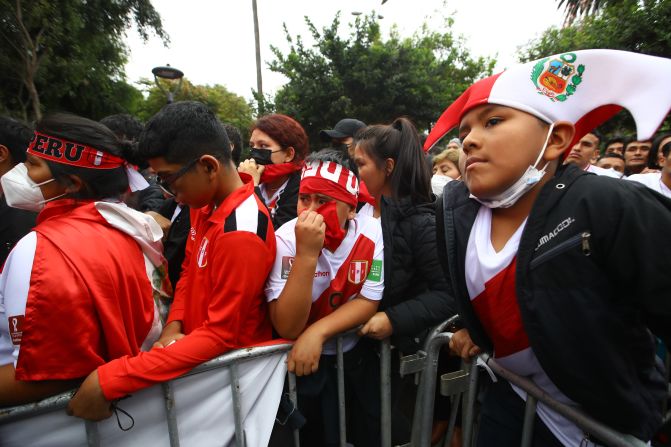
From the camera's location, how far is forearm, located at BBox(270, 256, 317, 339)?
1.69m

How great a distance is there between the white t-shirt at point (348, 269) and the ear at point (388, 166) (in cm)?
58

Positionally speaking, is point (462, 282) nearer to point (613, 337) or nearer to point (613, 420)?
point (613, 337)

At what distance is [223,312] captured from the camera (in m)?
1.62

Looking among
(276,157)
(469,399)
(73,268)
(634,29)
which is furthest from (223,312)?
(634,29)

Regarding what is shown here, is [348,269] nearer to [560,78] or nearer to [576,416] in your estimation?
[576,416]

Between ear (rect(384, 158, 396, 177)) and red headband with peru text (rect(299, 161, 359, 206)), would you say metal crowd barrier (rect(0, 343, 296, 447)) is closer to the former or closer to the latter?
red headband with peru text (rect(299, 161, 359, 206))

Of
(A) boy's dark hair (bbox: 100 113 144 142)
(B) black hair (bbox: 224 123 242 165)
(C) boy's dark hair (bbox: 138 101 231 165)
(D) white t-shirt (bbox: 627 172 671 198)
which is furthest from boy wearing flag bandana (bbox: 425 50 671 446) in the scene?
(A) boy's dark hair (bbox: 100 113 144 142)

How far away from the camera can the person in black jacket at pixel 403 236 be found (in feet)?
6.75

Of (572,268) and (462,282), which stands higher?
(572,268)

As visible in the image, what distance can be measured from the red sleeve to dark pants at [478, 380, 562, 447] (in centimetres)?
110

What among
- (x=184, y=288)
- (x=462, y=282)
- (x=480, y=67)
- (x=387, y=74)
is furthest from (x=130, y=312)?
(x=480, y=67)

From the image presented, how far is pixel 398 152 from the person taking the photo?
2.55 metres

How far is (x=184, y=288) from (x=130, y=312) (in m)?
0.47

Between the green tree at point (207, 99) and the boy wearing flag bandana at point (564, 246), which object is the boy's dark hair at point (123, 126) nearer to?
the boy wearing flag bandana at point (564, 246)
